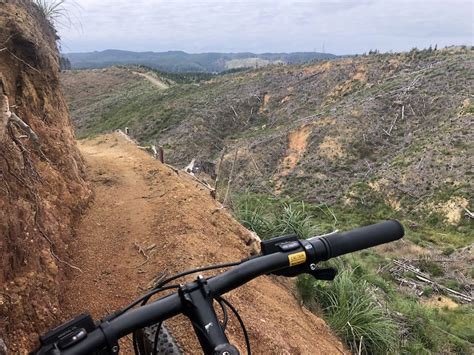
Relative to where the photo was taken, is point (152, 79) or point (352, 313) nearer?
point (352, 313)

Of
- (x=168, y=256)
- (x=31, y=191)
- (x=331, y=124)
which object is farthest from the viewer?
(x=331, y=124)

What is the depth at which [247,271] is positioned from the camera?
1728mm

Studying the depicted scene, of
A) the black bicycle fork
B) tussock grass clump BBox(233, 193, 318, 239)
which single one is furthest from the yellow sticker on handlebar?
tussock grass clump BBox(233, 193, 318, 239)

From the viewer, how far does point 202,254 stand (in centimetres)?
464

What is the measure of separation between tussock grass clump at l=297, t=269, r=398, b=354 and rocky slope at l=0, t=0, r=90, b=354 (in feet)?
10.4

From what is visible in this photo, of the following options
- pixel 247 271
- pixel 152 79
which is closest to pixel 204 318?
pixel 247 271

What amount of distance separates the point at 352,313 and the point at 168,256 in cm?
243

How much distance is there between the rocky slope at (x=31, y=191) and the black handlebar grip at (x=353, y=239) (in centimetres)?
206

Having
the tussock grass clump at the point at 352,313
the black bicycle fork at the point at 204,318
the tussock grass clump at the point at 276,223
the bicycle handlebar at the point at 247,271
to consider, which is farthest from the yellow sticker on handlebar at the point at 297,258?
the tussock grass clump at the point at 276,223

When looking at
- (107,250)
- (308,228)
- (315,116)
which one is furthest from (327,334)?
(315,116)

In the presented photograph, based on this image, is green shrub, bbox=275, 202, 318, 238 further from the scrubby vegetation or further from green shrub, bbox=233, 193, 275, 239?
green shrub, bbox=233, 193, 275, 239

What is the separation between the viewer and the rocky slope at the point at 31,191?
284cm

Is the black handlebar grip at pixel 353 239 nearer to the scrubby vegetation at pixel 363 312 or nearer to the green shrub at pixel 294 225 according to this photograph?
the scrubby vegetation at pixel 363 312

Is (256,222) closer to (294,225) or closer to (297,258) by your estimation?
(294,225)
